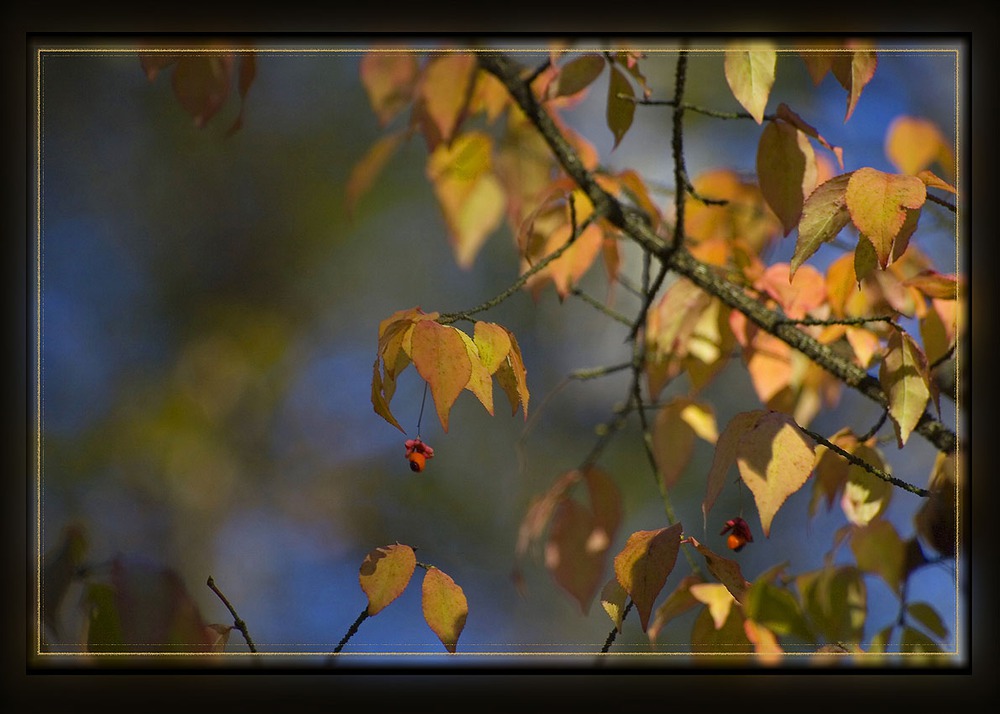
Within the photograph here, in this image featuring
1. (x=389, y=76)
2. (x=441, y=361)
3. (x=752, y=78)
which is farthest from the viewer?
(x=389, y=76)

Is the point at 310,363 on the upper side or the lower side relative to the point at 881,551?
upper

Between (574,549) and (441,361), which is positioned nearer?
(441,361)

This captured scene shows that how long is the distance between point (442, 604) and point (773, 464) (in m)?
0.27

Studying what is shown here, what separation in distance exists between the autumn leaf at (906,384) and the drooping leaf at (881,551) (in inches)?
6.1

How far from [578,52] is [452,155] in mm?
257

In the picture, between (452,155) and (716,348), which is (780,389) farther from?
(452,155)

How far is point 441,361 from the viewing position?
54 cm

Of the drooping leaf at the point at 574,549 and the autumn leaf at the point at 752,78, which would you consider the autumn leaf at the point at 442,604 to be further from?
the autumn leaf at the point at 752,78

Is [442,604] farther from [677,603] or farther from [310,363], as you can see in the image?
[310,363]

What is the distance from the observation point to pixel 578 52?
0.71 metres

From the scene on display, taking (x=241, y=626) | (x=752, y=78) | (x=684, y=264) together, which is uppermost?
(x=752, y=78)

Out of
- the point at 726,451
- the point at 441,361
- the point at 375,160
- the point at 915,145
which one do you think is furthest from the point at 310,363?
the point at 915,145

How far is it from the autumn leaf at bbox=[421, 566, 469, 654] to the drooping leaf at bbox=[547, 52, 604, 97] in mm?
449

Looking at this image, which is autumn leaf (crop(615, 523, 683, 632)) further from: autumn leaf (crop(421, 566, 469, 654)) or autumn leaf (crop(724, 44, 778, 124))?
autumn leaf (crop(724, 44, 778, 124))
